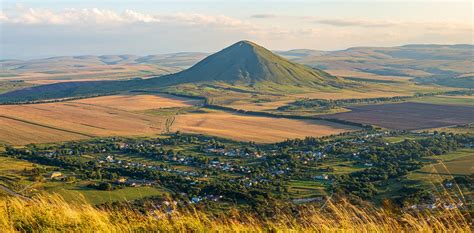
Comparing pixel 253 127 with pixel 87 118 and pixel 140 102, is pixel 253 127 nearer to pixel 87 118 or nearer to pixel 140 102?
pixel 87 118

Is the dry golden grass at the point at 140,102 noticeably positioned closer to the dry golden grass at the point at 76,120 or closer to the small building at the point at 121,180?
the dry golden grass at the point at 76,120

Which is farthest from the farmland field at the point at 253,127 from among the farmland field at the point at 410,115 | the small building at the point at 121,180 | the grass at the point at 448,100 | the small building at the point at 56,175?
the grass at the point at 448,100

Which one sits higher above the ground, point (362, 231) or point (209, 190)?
point (362, 231)

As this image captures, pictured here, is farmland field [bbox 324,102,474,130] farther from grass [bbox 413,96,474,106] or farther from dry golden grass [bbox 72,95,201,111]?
dry golden grass [bbox 72,95,201,111]

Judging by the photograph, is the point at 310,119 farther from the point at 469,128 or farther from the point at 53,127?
the point at 53,127

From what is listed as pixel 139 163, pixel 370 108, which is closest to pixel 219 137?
pixel 139 163

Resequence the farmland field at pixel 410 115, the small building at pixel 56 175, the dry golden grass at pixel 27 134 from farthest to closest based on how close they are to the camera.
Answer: the farmland field at pixel 410 115 < the dry golden grass at pixel 27 134 < the small building at pixel 56 175
